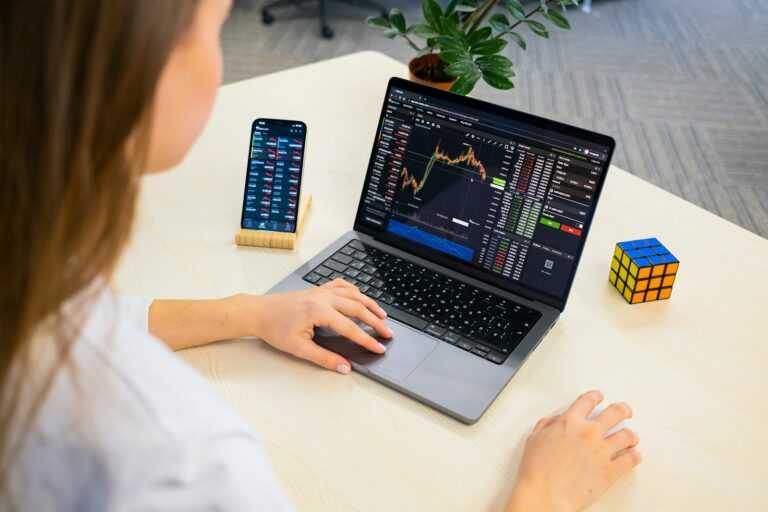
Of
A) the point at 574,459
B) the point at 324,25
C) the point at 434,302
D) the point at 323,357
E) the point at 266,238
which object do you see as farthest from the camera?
the point at 324,25

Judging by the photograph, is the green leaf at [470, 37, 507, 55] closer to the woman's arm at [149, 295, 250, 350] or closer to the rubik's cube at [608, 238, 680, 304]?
the rubik's cube at [608, 238, 680, 304]

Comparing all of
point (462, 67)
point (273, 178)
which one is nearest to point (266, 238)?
point (273, 178)

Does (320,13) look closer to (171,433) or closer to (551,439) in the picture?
(551,439)

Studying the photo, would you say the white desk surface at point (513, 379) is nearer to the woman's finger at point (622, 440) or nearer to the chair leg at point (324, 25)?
the woman's finger at point (622, 440)

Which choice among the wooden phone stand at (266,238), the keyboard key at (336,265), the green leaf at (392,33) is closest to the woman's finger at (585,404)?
the keyboard key at (336,265)

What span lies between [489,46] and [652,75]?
238 centimetres

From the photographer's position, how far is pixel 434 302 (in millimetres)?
1026

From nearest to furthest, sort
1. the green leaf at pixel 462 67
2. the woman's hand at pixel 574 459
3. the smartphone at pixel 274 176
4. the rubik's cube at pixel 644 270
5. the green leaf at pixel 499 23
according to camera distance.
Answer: the woman's hand at pixel 574 459 < the rubik's cube at pixel 644 270 < the smartphone at pixel 274 176 < the green leaf at pixel 462 67 < the green leaf at pixel 499 23

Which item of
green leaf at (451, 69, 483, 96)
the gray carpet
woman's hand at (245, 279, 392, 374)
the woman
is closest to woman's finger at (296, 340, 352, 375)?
woman's hand at (245, 279, 392, 374)

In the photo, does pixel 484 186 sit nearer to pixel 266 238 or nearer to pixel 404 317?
pixel 404 317

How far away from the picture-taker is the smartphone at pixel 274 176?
1.15 meters

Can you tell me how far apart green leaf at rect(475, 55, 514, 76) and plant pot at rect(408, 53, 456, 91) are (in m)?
0.12

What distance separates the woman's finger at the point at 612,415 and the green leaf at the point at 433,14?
2.47 ft

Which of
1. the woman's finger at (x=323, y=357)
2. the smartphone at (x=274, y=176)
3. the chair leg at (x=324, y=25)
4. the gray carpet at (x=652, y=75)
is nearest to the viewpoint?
the woman's finger at (x=323, y=357)
